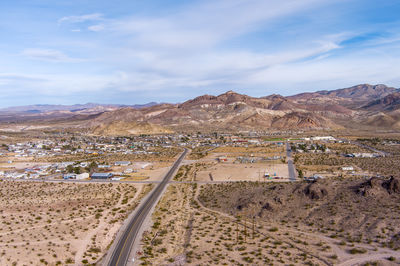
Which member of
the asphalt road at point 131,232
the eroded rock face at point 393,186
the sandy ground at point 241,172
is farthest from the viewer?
the sandy ground at point 241,172

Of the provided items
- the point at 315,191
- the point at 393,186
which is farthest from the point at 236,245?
the point at 393,186

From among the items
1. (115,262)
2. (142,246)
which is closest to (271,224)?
(142,246)

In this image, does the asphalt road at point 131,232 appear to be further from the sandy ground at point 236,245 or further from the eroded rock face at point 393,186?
the eroded rock face at point 393,186

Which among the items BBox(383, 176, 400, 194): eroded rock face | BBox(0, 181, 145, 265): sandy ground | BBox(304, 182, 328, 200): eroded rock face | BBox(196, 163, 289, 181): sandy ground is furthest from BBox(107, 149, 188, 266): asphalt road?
BBox(383, 176, 400, 194): eroded rock face

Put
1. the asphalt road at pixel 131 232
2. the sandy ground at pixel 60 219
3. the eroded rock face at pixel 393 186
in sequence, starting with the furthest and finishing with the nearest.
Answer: the eroded rock face at pixel 393 186 → the sandy ground at pixel 60 219 → the asphalt road at pixel 131 232

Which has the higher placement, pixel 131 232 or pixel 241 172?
pixel 241 172

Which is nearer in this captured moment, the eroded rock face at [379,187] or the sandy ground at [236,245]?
the sandy ground at [236,245]

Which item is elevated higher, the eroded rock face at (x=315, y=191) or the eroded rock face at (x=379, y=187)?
the eroded rock face at (x=379, y=187)

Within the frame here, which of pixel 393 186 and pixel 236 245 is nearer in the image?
pixel 236 245

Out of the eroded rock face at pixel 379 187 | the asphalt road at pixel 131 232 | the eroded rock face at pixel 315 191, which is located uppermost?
the eroded rock face at pixel 379 187

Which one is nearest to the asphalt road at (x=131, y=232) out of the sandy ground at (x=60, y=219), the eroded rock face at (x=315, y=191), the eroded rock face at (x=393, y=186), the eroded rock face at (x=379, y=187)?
the sandy ground at (x=60, y=219)

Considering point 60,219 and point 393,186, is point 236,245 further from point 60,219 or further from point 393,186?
point 393,186
